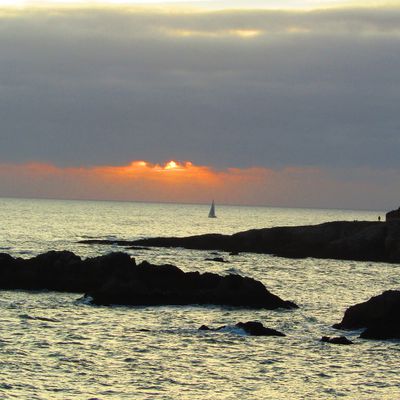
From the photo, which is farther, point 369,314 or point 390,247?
point 390,247

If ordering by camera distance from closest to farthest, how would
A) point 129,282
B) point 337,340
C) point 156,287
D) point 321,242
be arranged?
point 337,340
point 129,282
point 156,287
point 321,242

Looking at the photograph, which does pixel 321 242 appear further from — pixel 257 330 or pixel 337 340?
pixel 337 340

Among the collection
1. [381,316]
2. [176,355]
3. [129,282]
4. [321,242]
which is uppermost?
[321,242]

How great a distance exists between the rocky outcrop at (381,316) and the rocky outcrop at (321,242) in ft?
166

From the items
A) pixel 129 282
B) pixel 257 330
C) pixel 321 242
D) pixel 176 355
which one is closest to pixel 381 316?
pixel 257 330

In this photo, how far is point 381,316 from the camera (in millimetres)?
43406

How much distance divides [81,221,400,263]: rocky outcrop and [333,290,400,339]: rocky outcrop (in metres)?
50.6

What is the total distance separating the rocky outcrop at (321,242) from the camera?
95188 mm

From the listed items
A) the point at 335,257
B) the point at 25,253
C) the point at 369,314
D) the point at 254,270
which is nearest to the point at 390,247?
the point at 335,257

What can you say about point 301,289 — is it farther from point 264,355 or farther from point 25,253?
point 25,253

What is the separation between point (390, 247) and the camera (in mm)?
94688

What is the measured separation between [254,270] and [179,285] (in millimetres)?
26334

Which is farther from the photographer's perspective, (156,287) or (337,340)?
(156,287)

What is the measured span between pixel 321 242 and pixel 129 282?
48961mm
